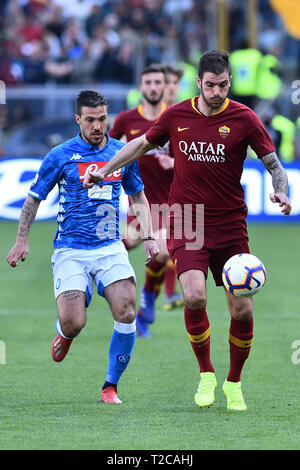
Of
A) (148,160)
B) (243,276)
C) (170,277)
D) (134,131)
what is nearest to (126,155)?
(243,276)

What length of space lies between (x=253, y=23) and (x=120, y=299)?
15.3 m

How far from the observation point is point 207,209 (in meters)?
6.50

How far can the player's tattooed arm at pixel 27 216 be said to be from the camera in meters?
6.60

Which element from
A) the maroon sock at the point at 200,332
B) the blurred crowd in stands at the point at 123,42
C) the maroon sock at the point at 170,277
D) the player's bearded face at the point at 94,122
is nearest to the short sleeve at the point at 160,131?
the player's bearded face at the point at 94,122

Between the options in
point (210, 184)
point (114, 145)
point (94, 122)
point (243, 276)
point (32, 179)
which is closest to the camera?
point (243, 276)

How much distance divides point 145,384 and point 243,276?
4.87ft

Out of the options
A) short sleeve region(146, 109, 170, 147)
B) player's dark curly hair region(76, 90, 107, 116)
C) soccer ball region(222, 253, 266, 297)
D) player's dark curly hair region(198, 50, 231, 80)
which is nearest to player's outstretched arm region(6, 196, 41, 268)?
player's dark curly hair region(76, 90, 107, 116)

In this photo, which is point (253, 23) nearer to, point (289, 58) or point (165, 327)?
point (289, 58)

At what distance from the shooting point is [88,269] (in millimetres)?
6730

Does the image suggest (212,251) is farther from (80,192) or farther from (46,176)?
(46,176)

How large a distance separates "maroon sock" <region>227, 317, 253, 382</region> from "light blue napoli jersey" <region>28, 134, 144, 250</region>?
110 centimetres

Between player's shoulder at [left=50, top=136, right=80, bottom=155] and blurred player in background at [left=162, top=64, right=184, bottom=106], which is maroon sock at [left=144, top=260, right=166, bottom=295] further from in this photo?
player's shoulder at [left=50, top=136, right=80, bottom=155]
